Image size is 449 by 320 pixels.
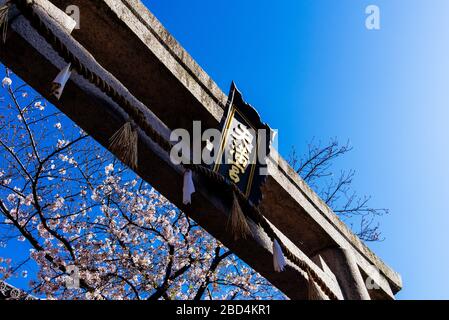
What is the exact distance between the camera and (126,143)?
9.52ft

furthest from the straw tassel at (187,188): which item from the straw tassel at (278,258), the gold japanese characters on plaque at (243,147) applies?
the straw tassel at (278,258)

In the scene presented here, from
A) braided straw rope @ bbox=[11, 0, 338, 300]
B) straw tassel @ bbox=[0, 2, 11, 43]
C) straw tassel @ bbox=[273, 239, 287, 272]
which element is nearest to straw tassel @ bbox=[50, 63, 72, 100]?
braided straw rope @ bbox=[11, 0, 338, 300]

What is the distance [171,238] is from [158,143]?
7.72 m

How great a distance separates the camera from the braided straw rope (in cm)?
250

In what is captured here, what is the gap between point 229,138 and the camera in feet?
12.9

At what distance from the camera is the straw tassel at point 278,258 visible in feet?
12.4

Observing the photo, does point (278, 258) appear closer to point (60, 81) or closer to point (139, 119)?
point (139, 119)

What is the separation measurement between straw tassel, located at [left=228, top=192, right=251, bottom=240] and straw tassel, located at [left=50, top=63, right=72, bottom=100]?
5.85ft

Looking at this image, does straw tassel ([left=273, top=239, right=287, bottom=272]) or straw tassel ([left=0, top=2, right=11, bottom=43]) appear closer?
straw tassel ([left=0, top=2, right=11, bottom=43])

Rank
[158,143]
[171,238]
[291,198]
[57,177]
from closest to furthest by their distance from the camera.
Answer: [158,143]
[291,198]
[57,177]
[171,238]

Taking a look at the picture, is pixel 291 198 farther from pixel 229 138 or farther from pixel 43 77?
pixel 43 77

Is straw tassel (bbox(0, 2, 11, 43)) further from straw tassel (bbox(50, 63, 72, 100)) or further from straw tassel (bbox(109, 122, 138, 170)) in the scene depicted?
straw tassel (bbox(109, 122, 138, 170))

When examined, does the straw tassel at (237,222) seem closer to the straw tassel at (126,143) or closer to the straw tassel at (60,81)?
the straw tassel at (126,143)
